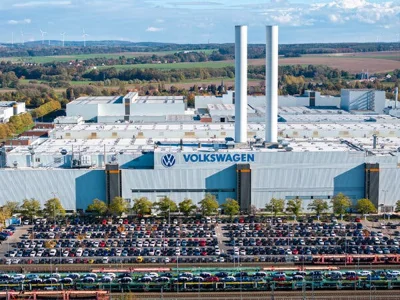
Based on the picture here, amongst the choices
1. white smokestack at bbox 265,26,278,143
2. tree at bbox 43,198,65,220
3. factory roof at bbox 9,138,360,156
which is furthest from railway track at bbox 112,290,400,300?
white smokestack at bbox 265,26,278,143

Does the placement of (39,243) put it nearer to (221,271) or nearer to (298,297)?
(221,271)

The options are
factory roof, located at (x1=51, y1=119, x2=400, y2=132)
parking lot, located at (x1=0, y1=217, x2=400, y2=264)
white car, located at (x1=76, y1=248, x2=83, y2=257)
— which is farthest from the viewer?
factory roof, located at (x1=51, y1=119, x2=400, y2=132)

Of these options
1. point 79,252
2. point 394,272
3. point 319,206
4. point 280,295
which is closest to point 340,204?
point 319,206

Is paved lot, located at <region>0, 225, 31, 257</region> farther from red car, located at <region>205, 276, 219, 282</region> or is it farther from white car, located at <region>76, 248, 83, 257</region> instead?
red car, located at <region>205, 276, 219, 282</region>

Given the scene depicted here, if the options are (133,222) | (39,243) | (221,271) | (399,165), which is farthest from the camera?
(399,165)

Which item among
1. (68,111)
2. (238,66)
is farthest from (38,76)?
(238,66)

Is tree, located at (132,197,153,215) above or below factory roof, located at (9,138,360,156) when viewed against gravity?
below
